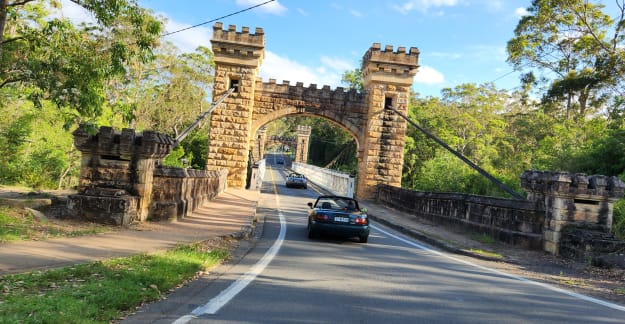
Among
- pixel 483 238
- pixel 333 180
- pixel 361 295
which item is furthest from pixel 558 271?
pixel 333 180

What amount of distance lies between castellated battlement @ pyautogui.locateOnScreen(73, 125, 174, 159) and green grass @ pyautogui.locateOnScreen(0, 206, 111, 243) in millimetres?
1753

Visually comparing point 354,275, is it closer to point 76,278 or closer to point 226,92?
point 76,278

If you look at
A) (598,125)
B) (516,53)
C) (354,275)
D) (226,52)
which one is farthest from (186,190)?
(598,125)

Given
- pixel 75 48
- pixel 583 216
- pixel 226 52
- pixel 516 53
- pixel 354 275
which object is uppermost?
pixel 516 53

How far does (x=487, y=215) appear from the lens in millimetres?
13336

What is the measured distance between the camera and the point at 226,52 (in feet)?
86.3

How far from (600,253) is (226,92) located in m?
20.4

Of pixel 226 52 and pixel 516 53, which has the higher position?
pixel 516 53

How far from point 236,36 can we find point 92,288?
2268 centimetres

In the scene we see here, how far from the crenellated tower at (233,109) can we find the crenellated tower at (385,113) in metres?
6.79

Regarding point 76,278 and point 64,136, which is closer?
point 76,278

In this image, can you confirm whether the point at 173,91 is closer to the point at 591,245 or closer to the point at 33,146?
the point at 33,146

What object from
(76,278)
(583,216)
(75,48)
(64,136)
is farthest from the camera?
(64,136)

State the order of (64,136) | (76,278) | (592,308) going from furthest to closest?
(64,136) < (592,308) < (76,278)
